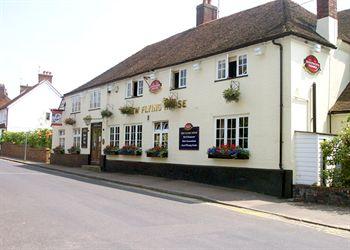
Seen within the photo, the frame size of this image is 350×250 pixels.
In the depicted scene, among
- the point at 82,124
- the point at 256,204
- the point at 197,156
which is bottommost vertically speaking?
the point at 256,204

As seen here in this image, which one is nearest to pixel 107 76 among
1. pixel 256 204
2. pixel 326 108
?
pixel 326 108

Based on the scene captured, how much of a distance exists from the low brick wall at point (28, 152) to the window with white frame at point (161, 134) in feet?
49.6

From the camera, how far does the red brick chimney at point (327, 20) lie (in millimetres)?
16905

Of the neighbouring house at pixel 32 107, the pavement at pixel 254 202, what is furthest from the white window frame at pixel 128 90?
the neighbouring house at pixel 32 107

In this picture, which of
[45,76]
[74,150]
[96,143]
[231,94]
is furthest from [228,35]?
[45,76]

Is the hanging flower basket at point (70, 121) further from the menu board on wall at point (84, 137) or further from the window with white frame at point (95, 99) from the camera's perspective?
the window with white frame at point (95, 99)

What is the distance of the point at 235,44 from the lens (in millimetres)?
17375

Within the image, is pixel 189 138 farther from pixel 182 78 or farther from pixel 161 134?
pixel 182 78

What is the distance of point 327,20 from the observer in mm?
16828

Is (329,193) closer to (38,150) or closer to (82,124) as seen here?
(82,124)

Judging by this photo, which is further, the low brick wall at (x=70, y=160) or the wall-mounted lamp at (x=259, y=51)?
the low brick wall at (x=70, y=160)

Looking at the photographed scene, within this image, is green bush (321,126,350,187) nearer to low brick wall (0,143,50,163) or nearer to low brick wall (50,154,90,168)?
low brick wall (50,154,90,168)

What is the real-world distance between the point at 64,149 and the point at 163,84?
13030 millimetres

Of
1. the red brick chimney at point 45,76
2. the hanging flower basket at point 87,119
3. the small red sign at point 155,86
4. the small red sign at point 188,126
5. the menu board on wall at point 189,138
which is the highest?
the red brick chimney at point 45,76
